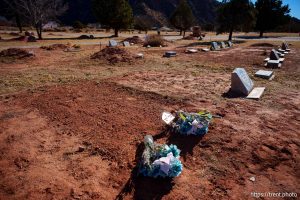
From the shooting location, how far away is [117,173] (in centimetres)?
414

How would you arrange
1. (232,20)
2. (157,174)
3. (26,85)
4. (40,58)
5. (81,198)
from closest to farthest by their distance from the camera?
1. (81,198)
2. (157,174)
3. (26,85)
4. (40,58)
5. (232,20)

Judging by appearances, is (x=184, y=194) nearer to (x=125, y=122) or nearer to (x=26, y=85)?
(x=125, y=122)

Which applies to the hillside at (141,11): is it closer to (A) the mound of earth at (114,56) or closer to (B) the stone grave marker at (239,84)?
(A) the mound of earth at (114,56)

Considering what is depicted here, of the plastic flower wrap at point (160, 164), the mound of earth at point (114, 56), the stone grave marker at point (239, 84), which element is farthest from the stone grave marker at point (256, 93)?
the mound of earth at point (114, 56)

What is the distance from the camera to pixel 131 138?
5.14 m

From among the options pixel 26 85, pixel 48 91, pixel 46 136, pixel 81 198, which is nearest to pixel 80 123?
pixel 46 136

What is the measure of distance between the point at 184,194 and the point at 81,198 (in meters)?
1.52

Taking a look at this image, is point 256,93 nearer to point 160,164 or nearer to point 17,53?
point 160,164

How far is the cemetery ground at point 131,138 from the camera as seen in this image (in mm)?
3834

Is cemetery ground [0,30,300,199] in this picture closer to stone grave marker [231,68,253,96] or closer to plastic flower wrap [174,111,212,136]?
plastic flower wrap [174,111,212,136]

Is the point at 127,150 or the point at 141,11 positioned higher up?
the point at 141,11

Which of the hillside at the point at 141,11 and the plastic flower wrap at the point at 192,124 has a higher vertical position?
the hillside at the point at 141,11

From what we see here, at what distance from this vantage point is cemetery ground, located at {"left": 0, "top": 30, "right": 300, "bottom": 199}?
151 inches

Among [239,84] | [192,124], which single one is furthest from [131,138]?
[239,84]
